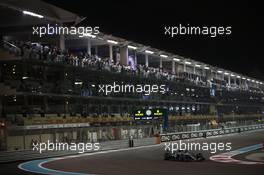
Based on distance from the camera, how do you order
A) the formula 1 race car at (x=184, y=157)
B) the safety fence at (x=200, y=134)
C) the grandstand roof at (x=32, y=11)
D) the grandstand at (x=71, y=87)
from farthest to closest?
1. the safety fence at (x=200, y=134)
2. the grandstand roof at (x=32, y=11)
3. the grandstand at (x=71, y=87)
4. the formula 1 race car at (x=184, y=157)

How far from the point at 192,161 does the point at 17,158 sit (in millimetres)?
11183

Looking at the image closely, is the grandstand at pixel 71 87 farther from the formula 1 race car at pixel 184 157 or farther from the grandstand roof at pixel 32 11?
the formula 1 race car at pixel 184 157

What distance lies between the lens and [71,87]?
42.0m

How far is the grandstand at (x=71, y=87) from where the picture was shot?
34719mm

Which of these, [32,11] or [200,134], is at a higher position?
[32,11]

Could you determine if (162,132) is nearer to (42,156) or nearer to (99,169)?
(42,156)

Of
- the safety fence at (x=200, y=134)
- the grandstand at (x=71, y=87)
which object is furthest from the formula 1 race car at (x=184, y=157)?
the safety fence at (x=200, y=134)

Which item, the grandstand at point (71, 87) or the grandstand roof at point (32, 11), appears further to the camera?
the grandstand roof at point (32, 11)

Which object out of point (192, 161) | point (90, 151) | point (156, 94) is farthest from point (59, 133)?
point (156, 94)

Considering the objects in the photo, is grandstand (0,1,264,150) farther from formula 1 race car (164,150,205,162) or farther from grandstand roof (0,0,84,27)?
formula 1 race car (164,150,205,162)

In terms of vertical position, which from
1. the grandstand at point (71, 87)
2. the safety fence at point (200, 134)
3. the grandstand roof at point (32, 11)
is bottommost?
the safety fence at point (200, 134)

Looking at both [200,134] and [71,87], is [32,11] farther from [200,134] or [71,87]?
[200,134]

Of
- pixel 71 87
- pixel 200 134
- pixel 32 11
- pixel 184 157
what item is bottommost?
A: pixel 200 134

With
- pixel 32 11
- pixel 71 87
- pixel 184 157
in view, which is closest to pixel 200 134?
pixel 71 87
